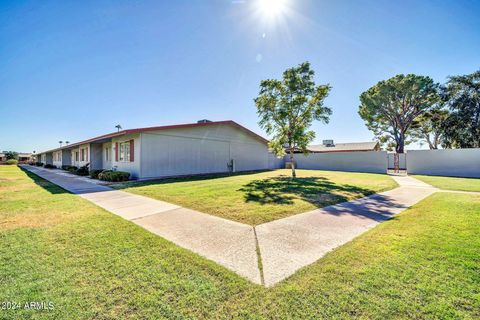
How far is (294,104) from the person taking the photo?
49.7 ft

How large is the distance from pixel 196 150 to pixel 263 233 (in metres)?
13.0

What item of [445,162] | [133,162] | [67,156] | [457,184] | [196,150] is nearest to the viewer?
[457,184]

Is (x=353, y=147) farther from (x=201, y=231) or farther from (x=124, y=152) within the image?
(x=201, y=231)

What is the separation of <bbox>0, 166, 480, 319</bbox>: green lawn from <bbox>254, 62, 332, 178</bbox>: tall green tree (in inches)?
465

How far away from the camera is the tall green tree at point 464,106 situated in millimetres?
22609

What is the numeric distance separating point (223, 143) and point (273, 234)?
15.0m

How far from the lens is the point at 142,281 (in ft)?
7.75

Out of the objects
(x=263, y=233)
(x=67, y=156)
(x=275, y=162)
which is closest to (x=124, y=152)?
(x=263, y=233)

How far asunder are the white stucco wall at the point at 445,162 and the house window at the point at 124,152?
25.1 meters

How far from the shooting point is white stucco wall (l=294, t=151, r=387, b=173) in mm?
20811

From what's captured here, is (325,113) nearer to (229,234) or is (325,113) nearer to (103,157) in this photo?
(229,234)

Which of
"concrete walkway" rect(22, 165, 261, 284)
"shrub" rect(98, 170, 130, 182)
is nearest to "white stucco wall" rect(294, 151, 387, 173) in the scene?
"shrub" rect(98, 170, 130, 182)

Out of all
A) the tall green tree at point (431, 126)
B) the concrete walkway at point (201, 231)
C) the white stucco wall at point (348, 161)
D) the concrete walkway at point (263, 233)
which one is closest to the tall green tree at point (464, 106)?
the tall green tree at point (431, 126)

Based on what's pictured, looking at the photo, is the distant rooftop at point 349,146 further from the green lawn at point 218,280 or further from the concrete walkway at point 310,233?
the green lawn at point 218,280
